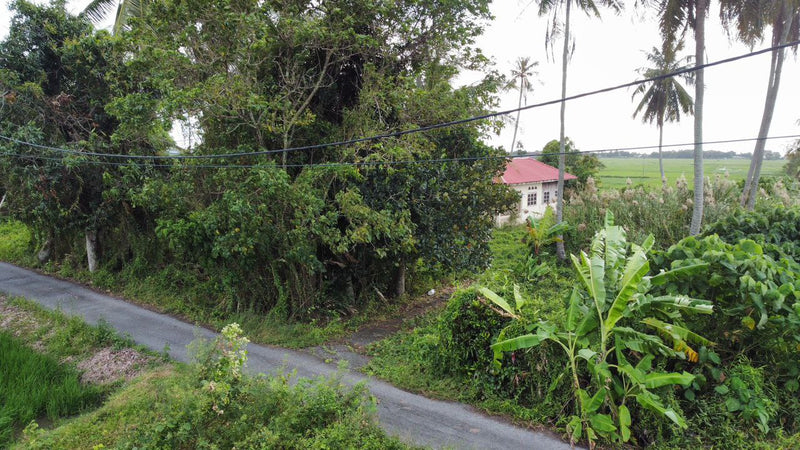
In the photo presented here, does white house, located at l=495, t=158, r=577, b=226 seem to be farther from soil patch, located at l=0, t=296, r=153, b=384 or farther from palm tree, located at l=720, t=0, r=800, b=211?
soil patch, located at l=0, t=296, r=153, b=384

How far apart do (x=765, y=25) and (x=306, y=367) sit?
1342cm

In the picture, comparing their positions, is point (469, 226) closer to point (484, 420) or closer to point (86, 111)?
point (484, 420)

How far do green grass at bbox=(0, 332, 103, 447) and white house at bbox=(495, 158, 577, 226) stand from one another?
1903cm

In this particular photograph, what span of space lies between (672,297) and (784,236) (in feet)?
14.2

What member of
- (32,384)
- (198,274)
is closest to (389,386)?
(32,384)

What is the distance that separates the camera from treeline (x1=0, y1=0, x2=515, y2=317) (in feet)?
27.7

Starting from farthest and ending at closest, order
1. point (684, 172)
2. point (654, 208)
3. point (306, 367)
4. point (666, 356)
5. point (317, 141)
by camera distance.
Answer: point (684, 172) < point (654, 208) < point (317, 141) < point (306, 367) < point (666, 356)

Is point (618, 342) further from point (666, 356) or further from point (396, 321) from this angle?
point (396, 321)

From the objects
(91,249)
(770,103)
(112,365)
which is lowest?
(112,365)

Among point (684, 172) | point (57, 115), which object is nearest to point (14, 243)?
point (57, 115)

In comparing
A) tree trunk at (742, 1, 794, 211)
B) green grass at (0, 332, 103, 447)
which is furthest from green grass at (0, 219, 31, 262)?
tree trunk at (742, 1, 794, 211)

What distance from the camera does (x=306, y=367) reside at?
25.8 feet

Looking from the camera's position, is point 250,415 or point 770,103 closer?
point 250,415

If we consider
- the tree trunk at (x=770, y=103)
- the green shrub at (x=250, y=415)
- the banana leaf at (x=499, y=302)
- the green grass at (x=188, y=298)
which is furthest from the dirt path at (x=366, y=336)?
the tree trunk at (x=770, y=103)
